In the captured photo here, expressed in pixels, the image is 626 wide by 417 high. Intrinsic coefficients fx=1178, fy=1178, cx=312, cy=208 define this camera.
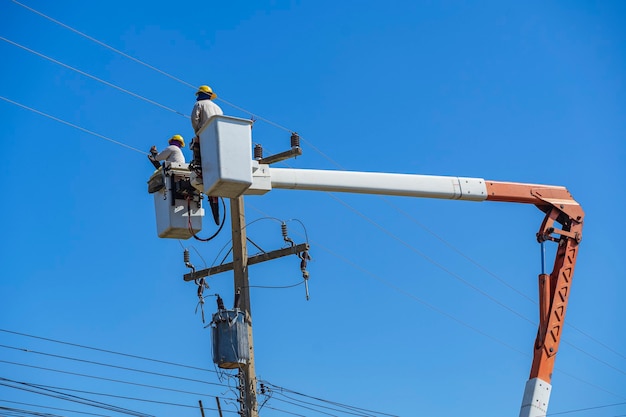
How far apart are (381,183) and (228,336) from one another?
398 centimetres

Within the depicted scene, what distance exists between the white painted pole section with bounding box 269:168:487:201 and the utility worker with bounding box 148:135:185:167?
2258mm

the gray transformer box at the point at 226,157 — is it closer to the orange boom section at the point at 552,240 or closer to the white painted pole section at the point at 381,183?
the white painted pole section at the point at 381,183

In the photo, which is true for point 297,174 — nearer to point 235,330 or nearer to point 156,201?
point 156,201

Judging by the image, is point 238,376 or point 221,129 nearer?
point 221,129

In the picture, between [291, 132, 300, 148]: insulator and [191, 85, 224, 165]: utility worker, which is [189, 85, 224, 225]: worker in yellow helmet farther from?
[291, 132, 300, 148]: insulator

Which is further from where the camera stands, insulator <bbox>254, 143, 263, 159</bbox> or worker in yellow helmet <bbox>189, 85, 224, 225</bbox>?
insulator <bbox>254, 143, 263, 159</bbox>

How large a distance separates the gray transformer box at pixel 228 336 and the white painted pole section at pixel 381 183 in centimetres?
372

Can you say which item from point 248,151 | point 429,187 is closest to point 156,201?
point 248,151

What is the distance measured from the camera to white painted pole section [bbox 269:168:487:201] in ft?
42.8

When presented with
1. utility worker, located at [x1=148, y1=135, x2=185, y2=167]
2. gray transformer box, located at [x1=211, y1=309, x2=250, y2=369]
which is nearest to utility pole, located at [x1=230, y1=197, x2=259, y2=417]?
gray transformer box, located at [x1=211, y1=309, x2=250, y2=369]

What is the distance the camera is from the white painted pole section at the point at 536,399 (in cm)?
1335

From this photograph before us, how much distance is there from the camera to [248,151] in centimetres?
1230

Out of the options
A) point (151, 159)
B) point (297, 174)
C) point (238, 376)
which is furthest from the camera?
point (238, 376)

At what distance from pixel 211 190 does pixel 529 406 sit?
442 centimetres
